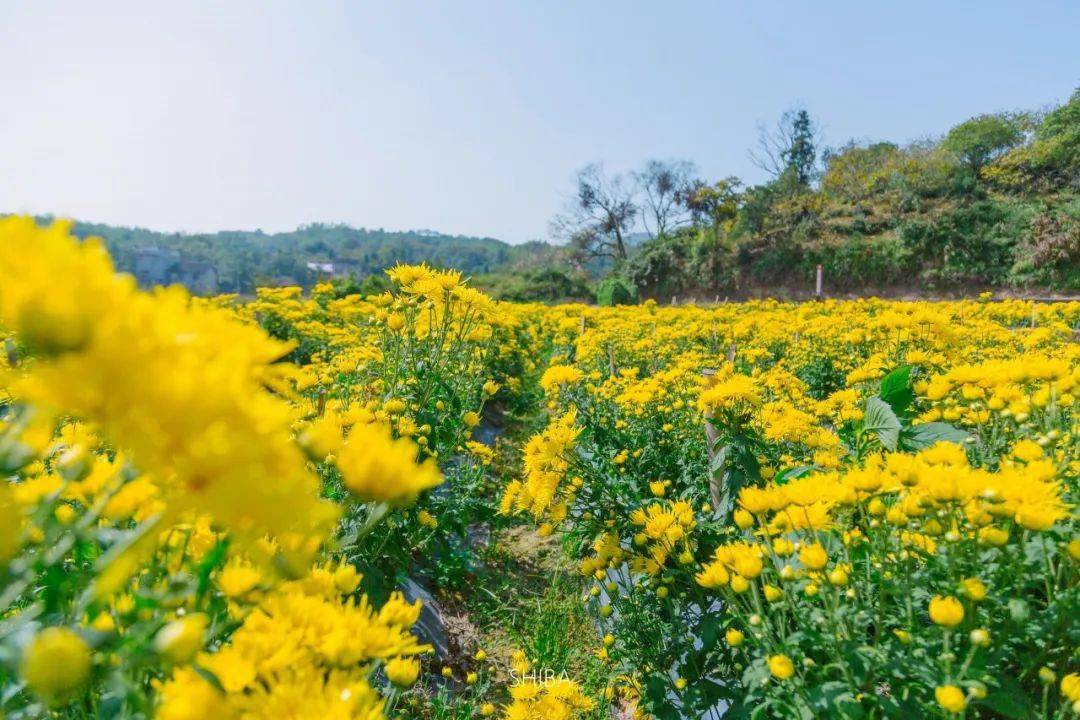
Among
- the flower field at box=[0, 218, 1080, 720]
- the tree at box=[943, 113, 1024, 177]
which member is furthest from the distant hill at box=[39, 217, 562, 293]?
the flower field at box=[0, 218, 1080, 720]

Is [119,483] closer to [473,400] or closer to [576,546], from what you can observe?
[576,546]

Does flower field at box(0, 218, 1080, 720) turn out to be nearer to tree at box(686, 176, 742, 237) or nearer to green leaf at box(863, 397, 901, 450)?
green leaf at box(863, 397, 901, 450)

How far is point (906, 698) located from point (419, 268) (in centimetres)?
240

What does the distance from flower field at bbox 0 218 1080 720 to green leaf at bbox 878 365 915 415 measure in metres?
0.01

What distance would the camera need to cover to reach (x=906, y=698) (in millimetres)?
1257

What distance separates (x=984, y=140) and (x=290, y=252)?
11937 cm

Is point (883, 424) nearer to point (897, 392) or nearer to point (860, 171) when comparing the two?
point (897, 392)

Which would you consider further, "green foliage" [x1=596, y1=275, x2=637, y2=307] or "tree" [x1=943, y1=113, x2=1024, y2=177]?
"green foliage" [x1=596, y1=275, x2=637, y2=307]

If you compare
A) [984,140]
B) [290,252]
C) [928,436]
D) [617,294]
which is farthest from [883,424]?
[290,252]

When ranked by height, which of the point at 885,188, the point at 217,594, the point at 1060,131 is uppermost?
the point at 1060,131

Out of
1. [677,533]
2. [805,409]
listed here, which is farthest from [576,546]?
[677,533]

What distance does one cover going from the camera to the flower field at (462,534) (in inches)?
18.3

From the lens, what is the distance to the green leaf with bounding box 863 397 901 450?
2.40 m

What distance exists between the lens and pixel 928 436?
2.51 metres
